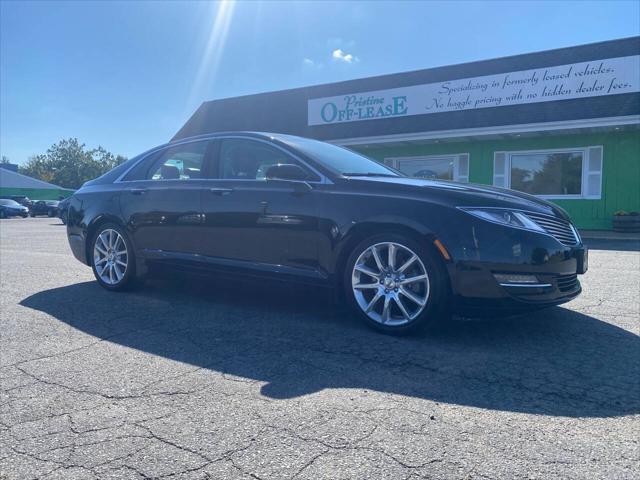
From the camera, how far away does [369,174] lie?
4453mm

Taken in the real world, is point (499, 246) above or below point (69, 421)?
above

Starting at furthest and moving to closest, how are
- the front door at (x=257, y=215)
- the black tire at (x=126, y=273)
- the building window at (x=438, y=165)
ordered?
the building window at (x=438, y=165) → the black tire at (x=126, y=273) → the front door at (x=257, y=215)

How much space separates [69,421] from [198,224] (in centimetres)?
252

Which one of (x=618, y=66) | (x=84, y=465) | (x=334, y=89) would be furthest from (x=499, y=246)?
(x=334, y=89)

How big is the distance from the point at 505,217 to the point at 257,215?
199 cm

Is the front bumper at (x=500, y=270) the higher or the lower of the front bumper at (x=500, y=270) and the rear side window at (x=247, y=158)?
the lower

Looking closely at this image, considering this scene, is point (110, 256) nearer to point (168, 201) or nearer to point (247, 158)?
point (168, 201)

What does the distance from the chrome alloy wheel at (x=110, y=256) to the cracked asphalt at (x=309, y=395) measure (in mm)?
787

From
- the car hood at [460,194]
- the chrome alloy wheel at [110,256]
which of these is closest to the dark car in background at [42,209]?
the chrome alloy wheel at [110,256]

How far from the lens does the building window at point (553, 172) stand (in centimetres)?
1517

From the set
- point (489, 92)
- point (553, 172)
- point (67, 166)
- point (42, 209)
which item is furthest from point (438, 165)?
point (67, 166)

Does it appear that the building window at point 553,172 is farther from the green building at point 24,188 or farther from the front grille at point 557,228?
the green building at point 24,188

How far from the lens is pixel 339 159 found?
4637 mm

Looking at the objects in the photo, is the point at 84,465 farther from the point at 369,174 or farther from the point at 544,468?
the point at 369,174
